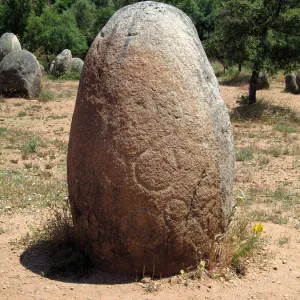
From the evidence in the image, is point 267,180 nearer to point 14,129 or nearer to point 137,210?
point 137,210

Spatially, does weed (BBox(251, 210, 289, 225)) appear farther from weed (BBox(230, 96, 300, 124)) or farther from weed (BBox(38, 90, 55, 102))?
weed (BBox(38, 90, 55, 102))

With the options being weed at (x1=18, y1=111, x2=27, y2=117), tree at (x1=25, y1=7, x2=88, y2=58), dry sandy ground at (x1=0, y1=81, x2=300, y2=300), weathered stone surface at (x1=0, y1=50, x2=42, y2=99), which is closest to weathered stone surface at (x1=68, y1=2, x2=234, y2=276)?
dry sandy ground at (x1=0, y1=81, x2=300, y2=300)

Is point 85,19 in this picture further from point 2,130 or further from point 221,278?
point 221,278

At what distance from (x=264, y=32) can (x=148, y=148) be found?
10.7 metres

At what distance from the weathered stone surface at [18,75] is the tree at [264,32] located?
18.3ft

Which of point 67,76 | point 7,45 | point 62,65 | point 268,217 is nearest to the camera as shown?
point 268,217

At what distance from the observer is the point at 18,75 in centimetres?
1507

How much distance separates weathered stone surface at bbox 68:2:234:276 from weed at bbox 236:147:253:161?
5.27m

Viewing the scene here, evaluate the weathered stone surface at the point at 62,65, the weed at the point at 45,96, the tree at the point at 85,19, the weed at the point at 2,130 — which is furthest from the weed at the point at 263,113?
the tree at the point at 85,19

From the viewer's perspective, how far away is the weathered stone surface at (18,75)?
593 inches

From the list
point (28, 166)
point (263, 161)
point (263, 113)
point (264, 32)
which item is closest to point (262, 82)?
point (263, 113)

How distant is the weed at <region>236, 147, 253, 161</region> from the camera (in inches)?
364

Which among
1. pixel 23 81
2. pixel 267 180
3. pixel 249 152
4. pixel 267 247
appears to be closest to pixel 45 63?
pixel 23 81

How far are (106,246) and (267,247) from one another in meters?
1.62
